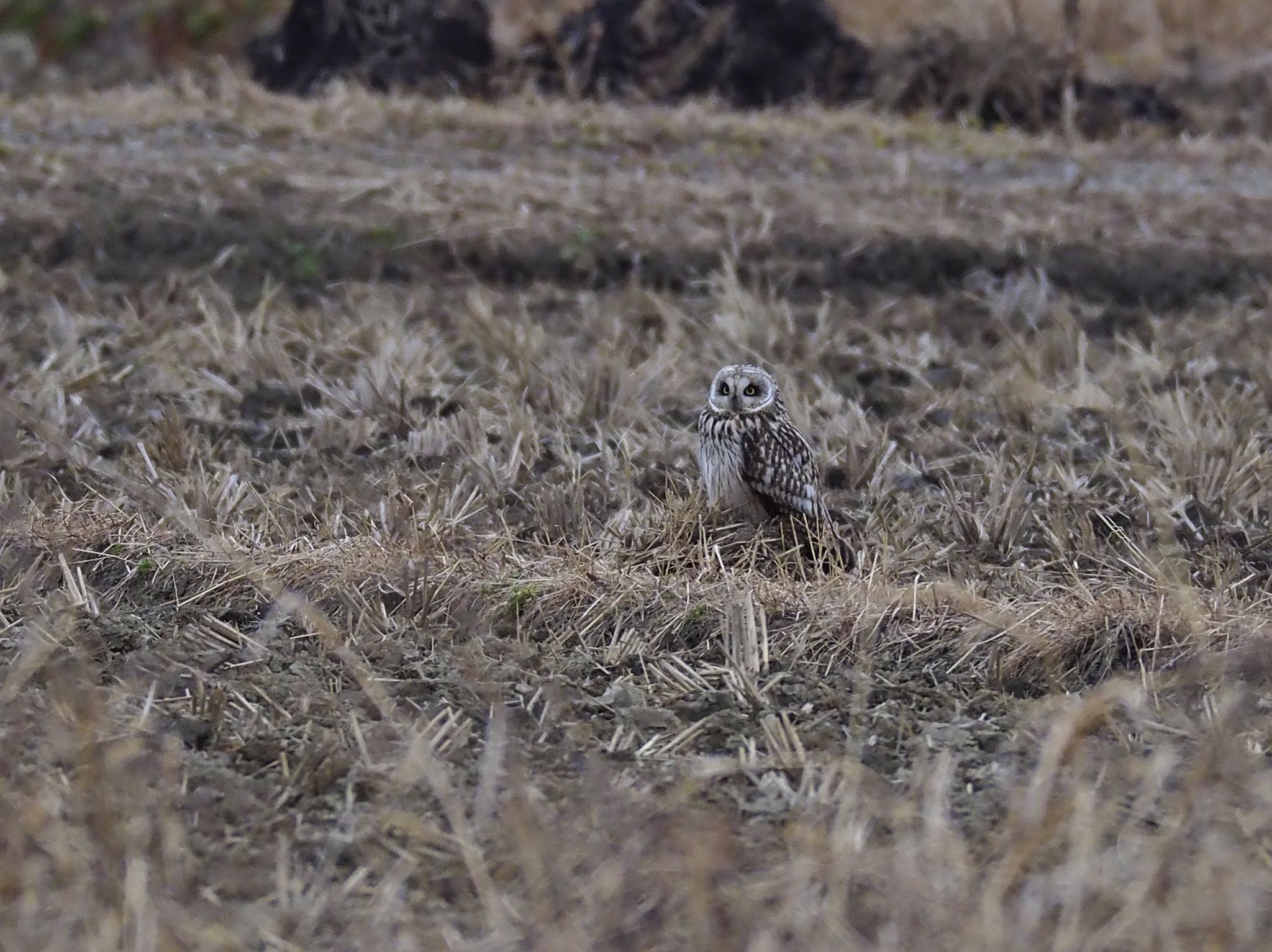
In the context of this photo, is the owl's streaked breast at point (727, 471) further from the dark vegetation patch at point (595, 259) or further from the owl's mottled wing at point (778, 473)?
the dark vegetation patch at point (595, 259)

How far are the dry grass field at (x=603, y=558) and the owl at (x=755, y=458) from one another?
0.54 ft

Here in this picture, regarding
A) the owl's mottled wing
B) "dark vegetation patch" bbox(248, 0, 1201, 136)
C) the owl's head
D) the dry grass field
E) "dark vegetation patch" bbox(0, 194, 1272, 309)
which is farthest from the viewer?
"dark vegetation patch" bbox(248, 0, 1201, 136)

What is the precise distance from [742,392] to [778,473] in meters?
0.36

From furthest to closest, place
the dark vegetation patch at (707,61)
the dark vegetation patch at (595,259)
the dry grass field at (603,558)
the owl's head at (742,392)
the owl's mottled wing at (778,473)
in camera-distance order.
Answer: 1. the dark vegetation patch at (707,61)
2. the dark vegetation patch at (595,259)
3. the owl's head at (742,392)
4. the owl's mottled wing at (778,473)
5. the dry grass field at (603,558)

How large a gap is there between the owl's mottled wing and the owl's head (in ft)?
0.38

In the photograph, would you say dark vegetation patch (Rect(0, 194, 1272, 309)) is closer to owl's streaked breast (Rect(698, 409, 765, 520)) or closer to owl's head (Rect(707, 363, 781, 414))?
owl's head (Rect(707, 363, 781, 414))

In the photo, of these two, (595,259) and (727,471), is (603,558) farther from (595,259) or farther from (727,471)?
(595,259)

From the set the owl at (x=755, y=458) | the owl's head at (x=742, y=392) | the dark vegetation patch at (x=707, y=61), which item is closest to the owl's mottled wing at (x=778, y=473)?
the owl at (x=755, y=458)

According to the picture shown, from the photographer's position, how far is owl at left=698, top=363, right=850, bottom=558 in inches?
222

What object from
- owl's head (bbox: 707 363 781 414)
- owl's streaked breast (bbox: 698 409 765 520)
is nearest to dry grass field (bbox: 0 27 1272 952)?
owl's streaked breast (bbox: 698 409 765 520)

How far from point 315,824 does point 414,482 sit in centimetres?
273

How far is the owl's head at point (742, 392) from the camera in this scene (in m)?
5.78

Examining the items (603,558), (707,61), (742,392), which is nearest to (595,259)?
(742,392)

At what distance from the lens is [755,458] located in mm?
5641
